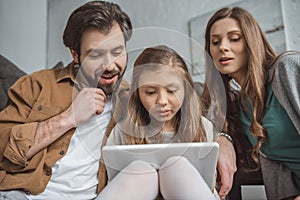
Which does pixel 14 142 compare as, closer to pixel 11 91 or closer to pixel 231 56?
pixel 11 91

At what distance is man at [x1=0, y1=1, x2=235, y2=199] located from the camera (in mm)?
1066

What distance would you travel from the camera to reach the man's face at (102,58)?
1166 millimetres

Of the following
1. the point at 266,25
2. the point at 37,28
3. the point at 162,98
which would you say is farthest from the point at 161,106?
the point at 37,28

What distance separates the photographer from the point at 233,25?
3.84 ft

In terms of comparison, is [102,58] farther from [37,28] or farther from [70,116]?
[37,28]

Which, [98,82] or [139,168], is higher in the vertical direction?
[98,82]

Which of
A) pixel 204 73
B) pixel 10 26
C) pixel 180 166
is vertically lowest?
pixel 180 166

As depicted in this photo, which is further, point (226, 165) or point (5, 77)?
point (5, 77)

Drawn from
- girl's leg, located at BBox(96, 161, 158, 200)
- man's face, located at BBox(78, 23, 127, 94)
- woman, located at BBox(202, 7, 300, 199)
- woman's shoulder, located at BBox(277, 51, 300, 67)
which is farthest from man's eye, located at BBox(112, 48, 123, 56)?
woman's shoulder, located at BBox(277, 51, 300, 67)

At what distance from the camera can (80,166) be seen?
1120 mm

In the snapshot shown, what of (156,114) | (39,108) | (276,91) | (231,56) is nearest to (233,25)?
(231,56)

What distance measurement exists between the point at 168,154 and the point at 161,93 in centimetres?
23

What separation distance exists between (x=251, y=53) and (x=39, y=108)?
2.51ft

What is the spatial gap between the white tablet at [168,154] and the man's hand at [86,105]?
0.25 m
